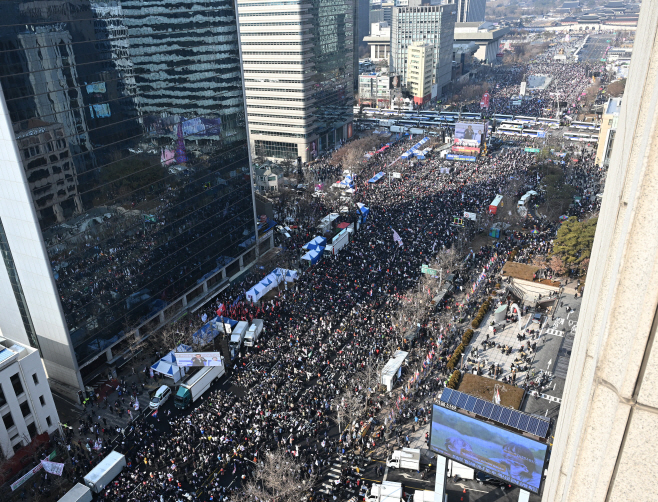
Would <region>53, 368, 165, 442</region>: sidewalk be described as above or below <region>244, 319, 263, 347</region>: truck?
below

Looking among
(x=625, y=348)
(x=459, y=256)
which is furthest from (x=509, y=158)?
(x=625, y=348)

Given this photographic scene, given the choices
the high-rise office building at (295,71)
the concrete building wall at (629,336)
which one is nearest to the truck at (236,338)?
the concrete building wall at (629,336)

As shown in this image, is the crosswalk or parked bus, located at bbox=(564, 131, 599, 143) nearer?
the crosswalk

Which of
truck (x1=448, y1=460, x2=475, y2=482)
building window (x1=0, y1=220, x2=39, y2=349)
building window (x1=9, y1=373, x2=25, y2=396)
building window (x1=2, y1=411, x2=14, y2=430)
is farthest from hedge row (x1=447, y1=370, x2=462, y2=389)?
building window (x1=0, y1=220, x2=39, y2=349)

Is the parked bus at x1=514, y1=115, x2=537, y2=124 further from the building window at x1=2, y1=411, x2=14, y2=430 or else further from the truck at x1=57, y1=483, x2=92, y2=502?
the building window at x1=2, y1=411, x2=14, y2=430

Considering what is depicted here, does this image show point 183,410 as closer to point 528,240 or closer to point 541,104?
point 528,240

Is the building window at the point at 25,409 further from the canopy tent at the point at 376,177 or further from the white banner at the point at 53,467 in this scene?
the canopy tent at the point at 376,177
